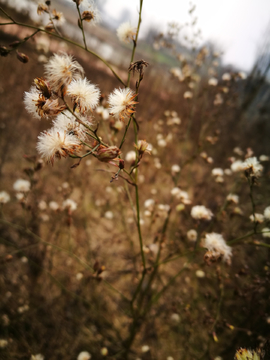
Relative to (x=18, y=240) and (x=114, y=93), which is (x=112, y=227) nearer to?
(x=18, y=240)

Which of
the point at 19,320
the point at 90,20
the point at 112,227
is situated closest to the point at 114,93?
the point at 90,20

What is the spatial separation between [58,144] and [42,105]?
16 centimetres

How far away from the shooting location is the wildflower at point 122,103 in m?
0.77

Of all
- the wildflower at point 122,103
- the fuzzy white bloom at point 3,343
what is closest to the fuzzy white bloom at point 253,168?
the wildflower at point 122,103

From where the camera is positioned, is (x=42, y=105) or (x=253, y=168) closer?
(x=42, y=105)

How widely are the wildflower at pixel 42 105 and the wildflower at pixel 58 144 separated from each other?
73 mm

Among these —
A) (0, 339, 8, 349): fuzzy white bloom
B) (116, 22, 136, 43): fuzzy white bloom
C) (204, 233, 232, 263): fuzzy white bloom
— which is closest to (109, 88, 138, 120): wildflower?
(116, 22, 136, 43): fuzzy white bloom

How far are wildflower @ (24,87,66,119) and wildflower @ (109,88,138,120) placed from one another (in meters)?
0.19

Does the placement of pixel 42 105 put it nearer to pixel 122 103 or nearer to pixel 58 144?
pixel 58 144

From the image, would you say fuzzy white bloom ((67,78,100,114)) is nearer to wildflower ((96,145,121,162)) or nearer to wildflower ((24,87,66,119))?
wildflower ((24,87,66,119))

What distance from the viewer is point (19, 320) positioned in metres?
1.94

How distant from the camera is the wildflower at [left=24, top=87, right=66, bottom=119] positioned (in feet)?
2.36

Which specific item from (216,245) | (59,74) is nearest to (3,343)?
(216,245)

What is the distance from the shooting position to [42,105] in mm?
734
